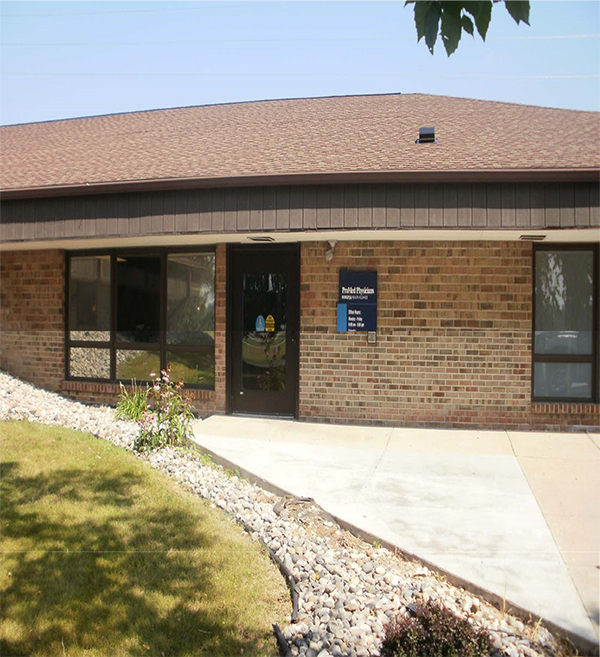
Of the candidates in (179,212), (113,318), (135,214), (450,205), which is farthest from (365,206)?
(113,318)

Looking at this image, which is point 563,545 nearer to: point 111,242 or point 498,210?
point 498,210

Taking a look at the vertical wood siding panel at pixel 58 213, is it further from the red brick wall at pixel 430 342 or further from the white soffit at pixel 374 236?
the red brick wall at pixel 430 342

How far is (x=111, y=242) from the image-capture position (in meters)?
8.44

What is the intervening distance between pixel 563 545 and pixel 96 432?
4.91 meters

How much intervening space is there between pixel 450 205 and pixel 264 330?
3175 millimetres

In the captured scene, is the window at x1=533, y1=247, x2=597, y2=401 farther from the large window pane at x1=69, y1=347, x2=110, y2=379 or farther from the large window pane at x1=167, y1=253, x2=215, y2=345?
the large window pane at x1=69, y1=347, x2=110, y2=379

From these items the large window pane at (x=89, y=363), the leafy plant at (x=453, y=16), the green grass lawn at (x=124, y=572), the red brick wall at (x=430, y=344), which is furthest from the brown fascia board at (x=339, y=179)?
the leafy plant at (x=453, y=16)

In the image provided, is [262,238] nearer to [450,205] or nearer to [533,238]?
[450,205]

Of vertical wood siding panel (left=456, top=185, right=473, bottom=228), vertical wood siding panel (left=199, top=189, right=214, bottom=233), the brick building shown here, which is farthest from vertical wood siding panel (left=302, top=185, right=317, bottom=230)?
vertical wood siding panel (left=456, top=185, right=473, bottom=228)

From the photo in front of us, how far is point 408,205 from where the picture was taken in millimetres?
6355

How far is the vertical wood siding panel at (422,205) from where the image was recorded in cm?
631

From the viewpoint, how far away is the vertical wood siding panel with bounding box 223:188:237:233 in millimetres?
6766

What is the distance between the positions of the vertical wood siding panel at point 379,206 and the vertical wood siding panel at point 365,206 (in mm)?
45

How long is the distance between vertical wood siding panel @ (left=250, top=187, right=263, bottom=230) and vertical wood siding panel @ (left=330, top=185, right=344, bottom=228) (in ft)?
2.86
